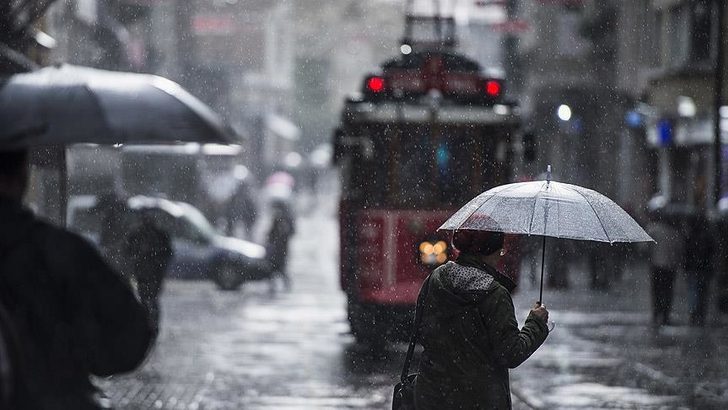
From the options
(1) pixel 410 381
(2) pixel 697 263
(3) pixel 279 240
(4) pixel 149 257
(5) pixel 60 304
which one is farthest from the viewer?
(3) pixel 279 240

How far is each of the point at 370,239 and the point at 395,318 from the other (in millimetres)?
1028

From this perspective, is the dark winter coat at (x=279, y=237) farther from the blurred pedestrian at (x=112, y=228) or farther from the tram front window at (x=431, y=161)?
the tram front window at (x=431, y=161)

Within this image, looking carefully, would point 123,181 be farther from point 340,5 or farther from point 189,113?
point 340,5

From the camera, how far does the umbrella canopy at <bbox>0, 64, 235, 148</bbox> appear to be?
19.6 ft

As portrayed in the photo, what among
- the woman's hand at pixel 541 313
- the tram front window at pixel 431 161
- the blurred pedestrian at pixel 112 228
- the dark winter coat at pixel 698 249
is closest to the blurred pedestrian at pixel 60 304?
the woman's hand at pixel 541 313

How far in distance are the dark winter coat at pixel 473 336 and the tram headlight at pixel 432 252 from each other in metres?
10.5

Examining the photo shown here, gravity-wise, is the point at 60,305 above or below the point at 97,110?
below

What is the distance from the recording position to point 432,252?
17.2 m

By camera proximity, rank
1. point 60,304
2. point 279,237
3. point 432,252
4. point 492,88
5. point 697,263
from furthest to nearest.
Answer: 1. point 279,237
2. point 697,263
3. point 492,88
4. point 432,252
5. point 60,304

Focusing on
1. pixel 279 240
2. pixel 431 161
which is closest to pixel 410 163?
pixel 431 161

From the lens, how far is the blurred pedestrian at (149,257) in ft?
55.3

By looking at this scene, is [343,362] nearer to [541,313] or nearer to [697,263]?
[697,263]

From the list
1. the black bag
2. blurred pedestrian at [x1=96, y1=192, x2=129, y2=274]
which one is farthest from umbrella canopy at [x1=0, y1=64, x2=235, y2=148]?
blurred pedestrian at [x1=96, y1=192, x2=129, y2=274]

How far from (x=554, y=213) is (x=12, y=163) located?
3.09 m
